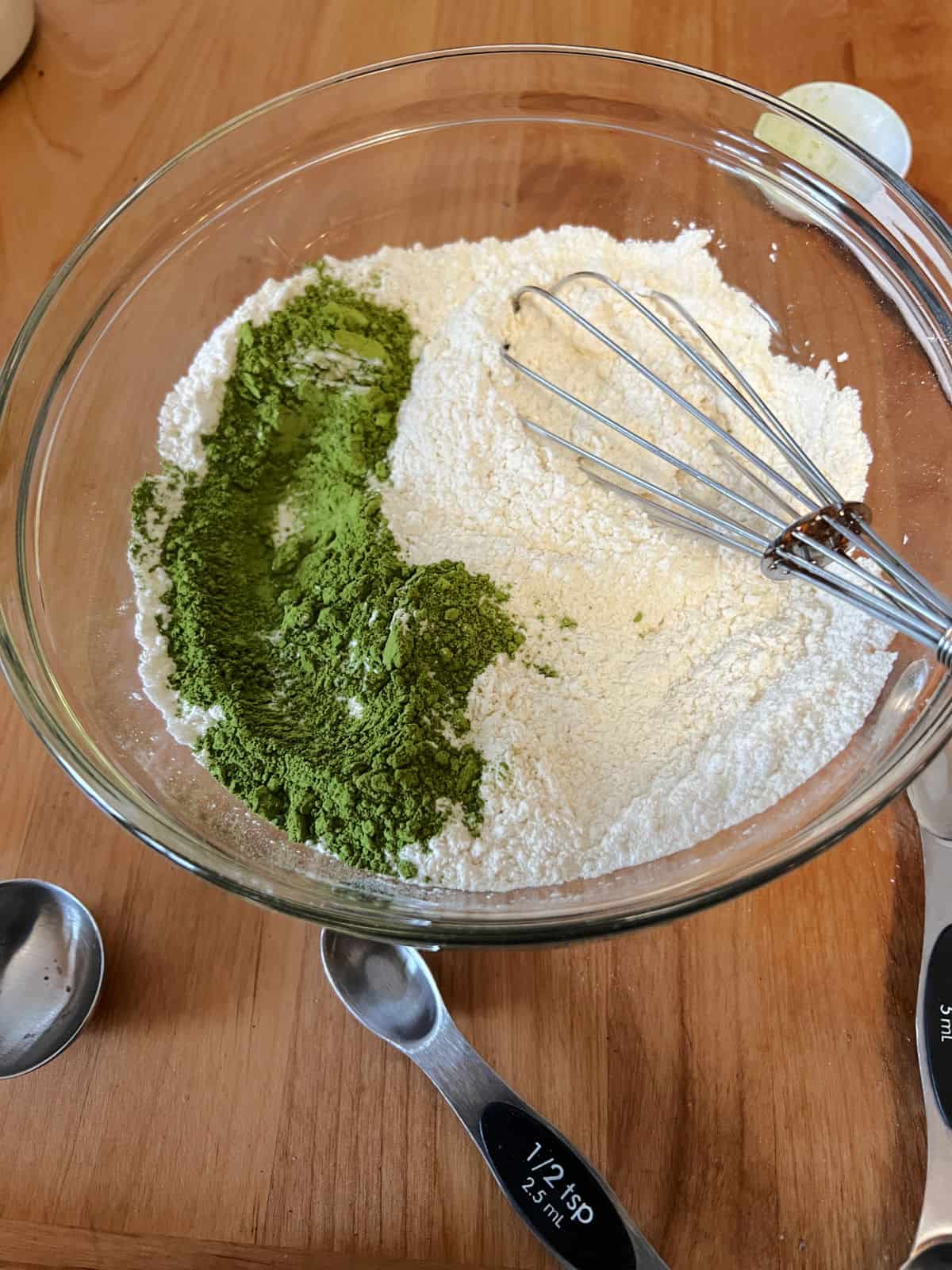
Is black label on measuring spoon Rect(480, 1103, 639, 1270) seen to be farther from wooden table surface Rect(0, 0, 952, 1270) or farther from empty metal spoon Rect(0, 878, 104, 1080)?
empty metal spoon Rect(0, 878, 104, 1080)

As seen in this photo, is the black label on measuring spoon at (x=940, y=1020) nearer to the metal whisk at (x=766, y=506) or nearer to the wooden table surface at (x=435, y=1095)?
the wooden table surface at (x=435, y=1095)

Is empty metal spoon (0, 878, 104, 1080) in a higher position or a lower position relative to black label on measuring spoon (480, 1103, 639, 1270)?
higher

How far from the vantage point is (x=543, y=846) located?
649 millimetres

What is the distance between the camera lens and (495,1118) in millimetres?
632

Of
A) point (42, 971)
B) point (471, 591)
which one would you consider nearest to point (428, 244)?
point (471, 591)

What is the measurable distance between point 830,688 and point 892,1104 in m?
0.31

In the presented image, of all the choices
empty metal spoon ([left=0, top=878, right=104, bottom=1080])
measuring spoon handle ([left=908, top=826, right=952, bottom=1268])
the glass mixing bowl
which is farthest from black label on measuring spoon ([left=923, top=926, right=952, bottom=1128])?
empty metal spoon ([left=0, top=878, right=104, bottom=1080])

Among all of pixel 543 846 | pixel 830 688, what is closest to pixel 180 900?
pixel 543 846

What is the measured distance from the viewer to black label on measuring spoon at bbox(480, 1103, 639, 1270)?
59 cm

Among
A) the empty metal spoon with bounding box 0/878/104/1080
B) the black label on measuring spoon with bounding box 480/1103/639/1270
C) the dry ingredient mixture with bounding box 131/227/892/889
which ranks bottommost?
the black label on measuring spoon with bounding box 480/1103/639/1270

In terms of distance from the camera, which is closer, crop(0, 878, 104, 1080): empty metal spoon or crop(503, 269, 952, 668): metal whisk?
crop(503, 269, 952, 668): metal whisk

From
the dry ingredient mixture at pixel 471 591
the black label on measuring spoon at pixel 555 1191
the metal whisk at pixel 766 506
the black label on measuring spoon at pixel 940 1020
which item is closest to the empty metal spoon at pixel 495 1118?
the black label on measuring spoon at pixel 555 1191

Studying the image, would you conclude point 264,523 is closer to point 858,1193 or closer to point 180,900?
point 180,900

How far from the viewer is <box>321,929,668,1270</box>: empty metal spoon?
59 centimetres
